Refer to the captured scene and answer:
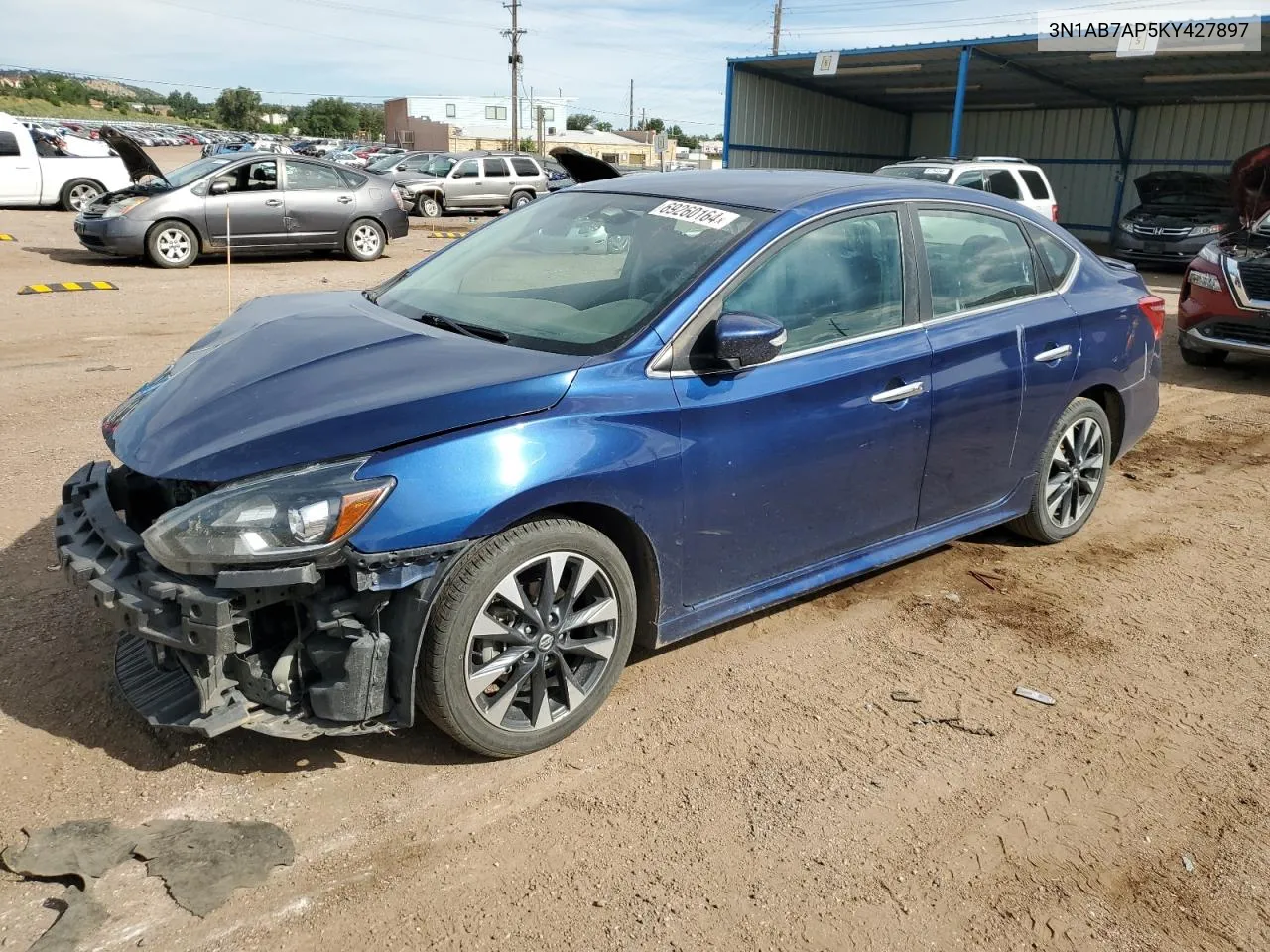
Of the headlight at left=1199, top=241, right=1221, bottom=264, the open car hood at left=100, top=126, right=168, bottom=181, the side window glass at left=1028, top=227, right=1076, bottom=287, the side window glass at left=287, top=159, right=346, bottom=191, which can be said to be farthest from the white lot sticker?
the side window glass at left=287, top=159, right=346, bottom=191

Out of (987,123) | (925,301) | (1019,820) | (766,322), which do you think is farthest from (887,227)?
(987,123)

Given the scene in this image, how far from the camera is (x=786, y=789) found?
3.03m

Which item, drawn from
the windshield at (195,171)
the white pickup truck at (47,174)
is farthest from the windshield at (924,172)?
the white pickup truck at (47,174)

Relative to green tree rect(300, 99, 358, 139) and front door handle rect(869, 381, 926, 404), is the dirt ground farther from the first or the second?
green tree rect(300, 99, 358, 139)

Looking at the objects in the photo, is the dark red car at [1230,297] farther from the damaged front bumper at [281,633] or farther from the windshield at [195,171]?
the windshield at [195,171]

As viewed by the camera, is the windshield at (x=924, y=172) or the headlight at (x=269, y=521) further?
the windshield at (x=924, y=172)

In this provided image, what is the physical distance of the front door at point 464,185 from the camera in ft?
79.4

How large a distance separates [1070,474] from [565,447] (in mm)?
2993

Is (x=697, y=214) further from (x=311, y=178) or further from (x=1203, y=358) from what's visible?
(x=311, y=178)

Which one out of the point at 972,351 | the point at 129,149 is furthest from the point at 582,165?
the point at 129,149

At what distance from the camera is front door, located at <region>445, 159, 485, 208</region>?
24188 millimetres

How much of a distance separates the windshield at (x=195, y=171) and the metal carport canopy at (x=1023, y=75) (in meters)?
13.5

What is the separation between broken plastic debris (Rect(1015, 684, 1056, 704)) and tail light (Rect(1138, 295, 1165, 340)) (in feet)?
7.65

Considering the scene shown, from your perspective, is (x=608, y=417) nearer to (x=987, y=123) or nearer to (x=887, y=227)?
(x=887, y=227)
